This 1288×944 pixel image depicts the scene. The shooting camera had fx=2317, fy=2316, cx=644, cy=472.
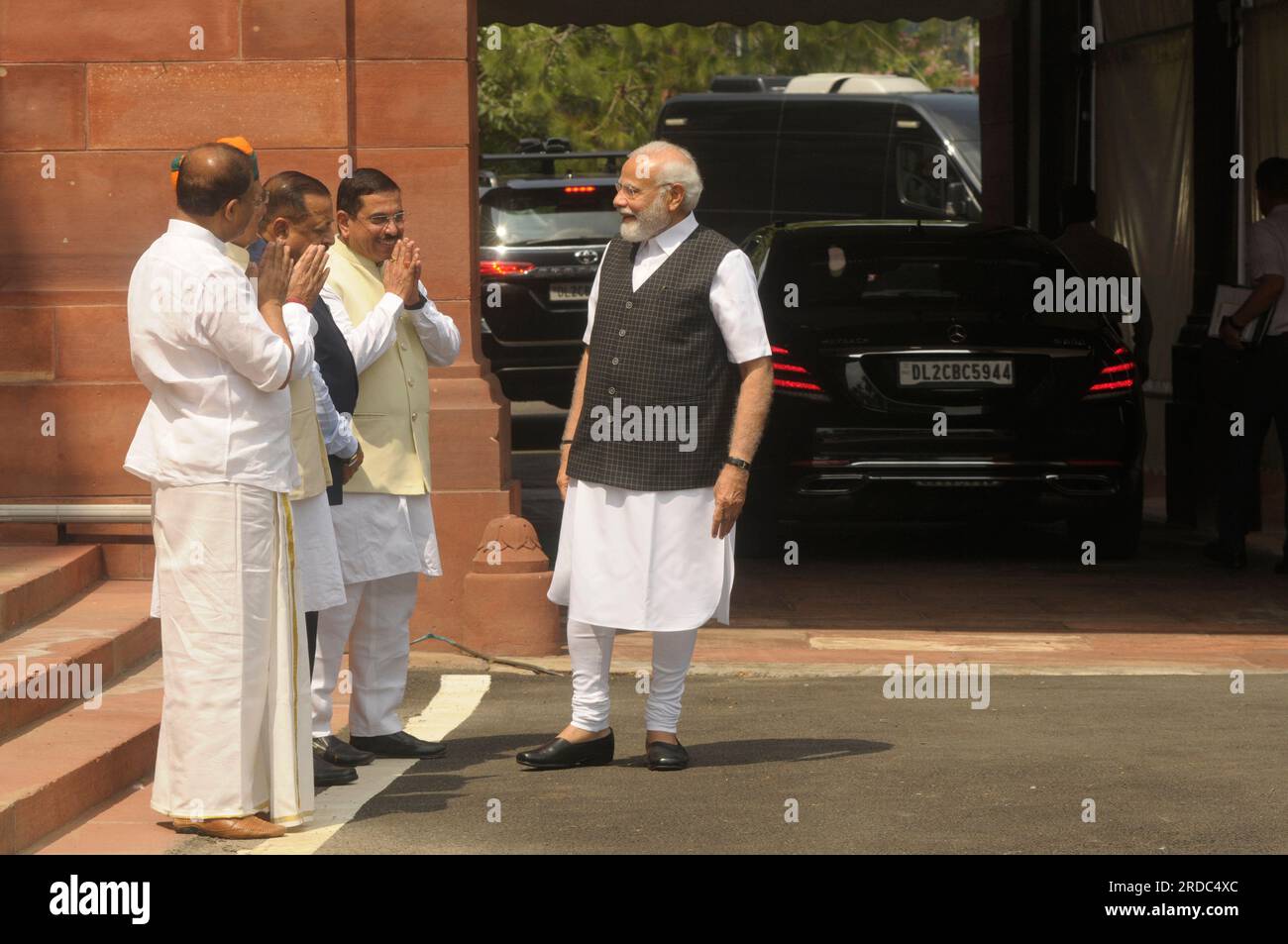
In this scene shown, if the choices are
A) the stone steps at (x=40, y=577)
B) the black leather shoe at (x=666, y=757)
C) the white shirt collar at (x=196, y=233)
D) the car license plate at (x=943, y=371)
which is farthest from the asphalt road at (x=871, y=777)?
the car license plate at (x=943, y=371)

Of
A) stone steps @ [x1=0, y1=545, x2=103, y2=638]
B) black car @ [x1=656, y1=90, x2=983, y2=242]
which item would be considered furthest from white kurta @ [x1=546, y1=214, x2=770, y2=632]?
black car @ [x1=656, y1=90, x2=983, y2=242]

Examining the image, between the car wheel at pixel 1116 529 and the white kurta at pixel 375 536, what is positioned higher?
the white kurta at pixel 375 536

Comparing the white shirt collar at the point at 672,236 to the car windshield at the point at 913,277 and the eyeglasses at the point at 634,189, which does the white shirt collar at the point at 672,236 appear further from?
the car windshield at the point at 913,277

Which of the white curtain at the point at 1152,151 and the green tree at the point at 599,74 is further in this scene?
→ the green tree at the point at 599,74

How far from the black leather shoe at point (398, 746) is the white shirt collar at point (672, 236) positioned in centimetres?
174

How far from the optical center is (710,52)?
42219 mm

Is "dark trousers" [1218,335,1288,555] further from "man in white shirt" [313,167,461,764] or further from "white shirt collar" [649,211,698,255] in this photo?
"man in white shirt" [313,167,461,764]

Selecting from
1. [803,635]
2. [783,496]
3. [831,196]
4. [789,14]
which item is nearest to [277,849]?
[803,635]

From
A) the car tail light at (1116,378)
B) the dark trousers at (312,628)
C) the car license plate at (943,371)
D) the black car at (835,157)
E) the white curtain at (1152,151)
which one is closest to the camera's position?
the dark trousers at (312,628)

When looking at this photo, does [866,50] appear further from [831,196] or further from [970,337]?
[970,337]

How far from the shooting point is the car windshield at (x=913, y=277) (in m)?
11.3

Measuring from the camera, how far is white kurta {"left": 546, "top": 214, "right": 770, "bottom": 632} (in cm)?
706

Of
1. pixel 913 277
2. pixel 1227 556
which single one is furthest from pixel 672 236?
pixel 1227 556

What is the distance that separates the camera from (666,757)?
709cm
